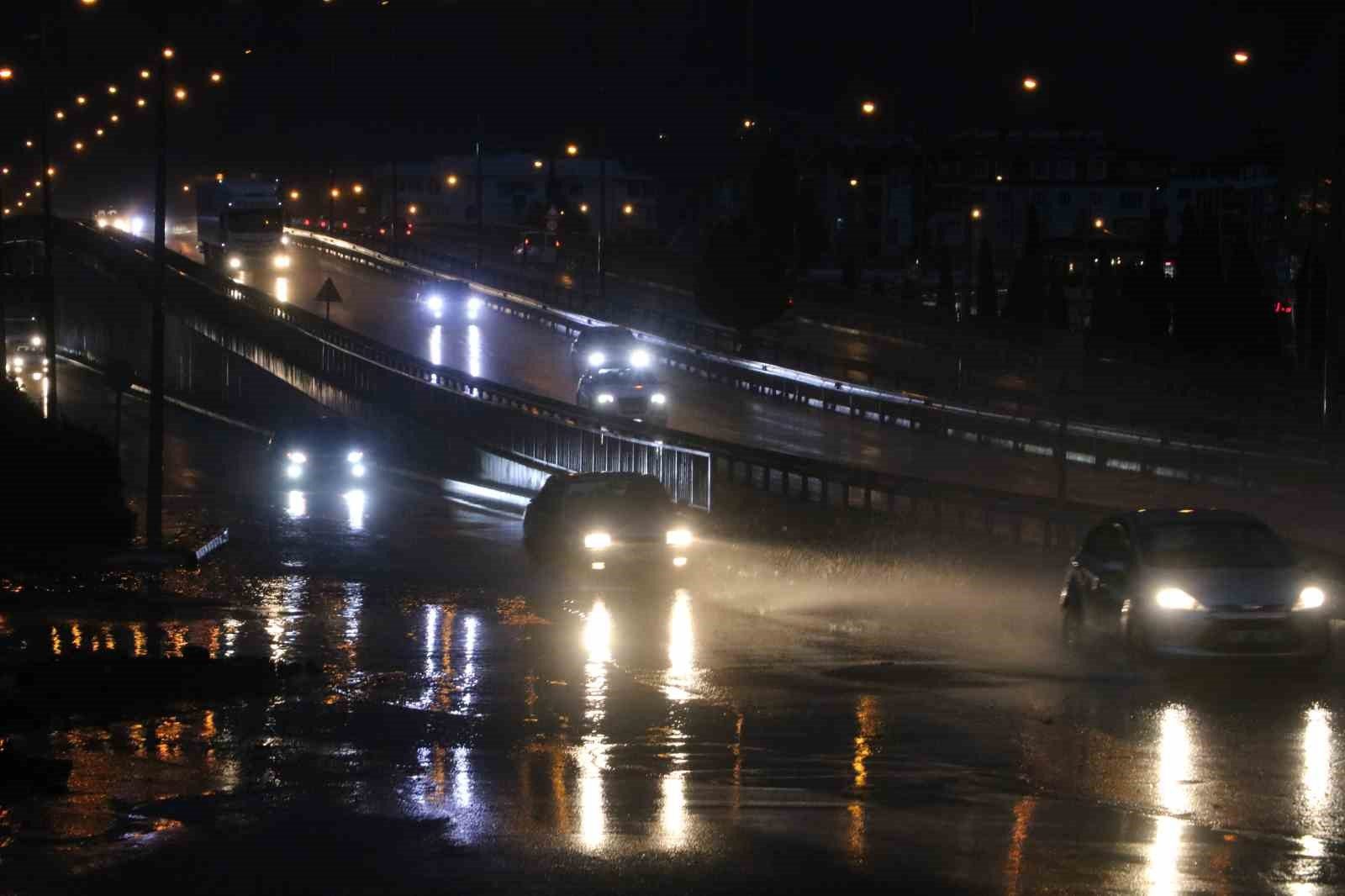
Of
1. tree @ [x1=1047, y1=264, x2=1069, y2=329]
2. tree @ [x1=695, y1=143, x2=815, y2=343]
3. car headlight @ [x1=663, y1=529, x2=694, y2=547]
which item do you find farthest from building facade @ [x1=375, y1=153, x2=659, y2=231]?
car headlight @ [x1=663, y1=529, x2=694, y2=547]

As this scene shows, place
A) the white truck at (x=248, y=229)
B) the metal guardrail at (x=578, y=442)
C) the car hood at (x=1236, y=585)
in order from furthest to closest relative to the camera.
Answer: the white truck at (x=248, y=229)
the metal guardrail at (x=578, y=442)
the car hood at (x=1236, y=585)

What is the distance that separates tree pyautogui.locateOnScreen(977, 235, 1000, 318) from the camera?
3593 inches

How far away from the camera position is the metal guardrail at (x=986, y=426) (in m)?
44.0

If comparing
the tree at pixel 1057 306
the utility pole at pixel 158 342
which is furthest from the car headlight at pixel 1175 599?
the tree at pixel 1057 306

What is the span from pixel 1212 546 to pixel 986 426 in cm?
3630

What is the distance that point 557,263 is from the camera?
10638 centimetres

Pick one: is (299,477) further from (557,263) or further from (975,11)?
(557,263)

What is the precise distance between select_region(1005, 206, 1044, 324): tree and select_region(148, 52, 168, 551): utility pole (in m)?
62.5

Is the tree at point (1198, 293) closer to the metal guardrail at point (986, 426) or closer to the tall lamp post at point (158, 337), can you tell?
the metal guardrail at point (986, 426)

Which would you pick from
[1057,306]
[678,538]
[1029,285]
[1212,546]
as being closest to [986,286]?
[1057,306]

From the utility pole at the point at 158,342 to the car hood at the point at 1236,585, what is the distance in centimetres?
1618

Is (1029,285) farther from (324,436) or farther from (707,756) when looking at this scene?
(707,756)

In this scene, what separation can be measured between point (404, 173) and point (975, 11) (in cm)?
14822

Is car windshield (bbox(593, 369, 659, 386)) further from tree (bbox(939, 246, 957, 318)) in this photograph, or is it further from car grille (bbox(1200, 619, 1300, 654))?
car grille (bbox(1200, 619, 1300, 654))
